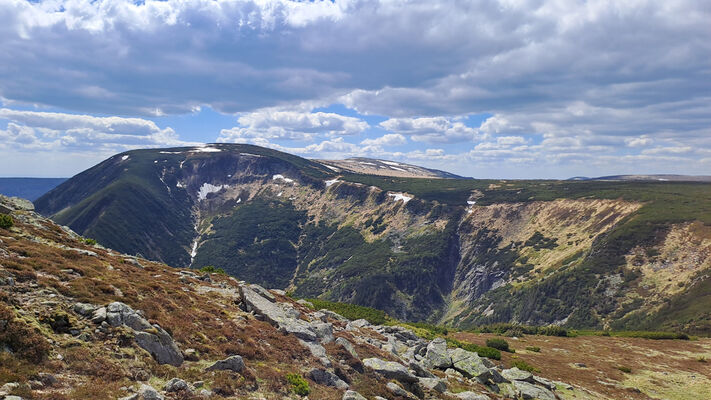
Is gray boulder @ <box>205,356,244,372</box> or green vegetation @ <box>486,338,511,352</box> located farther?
green vegetation @ <box>486,338,511,352</box>

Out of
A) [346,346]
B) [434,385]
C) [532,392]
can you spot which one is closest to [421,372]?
[434,385]

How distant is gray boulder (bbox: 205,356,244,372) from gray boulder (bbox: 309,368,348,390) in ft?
13.4

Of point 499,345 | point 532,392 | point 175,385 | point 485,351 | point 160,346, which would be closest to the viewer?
A: point 175,385

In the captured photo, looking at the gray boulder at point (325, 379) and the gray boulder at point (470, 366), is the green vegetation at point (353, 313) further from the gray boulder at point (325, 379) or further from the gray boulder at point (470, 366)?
the gray boulder at point (325, 379)

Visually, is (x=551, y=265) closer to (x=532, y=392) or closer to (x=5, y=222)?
A: (x=532, y=392)

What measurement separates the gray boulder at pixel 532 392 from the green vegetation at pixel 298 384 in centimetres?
1854

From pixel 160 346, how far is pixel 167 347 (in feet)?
1.20

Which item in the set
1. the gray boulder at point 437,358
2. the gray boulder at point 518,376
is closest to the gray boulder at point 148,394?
the gray boulder at point 437,358

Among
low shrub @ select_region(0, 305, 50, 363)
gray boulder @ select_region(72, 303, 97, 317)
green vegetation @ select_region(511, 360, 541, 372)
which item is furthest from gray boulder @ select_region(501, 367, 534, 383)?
low shrub @ select_region(0, 305, 50, 363)

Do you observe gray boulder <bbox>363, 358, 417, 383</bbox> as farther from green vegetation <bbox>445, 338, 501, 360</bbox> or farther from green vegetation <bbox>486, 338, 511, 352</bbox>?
green vegetation <bbox>486, 338, 511, 352</bbox>

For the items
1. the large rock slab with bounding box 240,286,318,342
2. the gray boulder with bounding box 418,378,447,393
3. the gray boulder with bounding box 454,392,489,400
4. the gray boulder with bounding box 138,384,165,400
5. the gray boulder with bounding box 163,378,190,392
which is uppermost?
the gray boulder with bounding box 138,384,165,400

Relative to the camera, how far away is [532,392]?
26656 millimetres

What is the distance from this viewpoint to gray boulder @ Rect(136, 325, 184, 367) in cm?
1521

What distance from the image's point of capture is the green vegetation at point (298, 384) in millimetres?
16438
